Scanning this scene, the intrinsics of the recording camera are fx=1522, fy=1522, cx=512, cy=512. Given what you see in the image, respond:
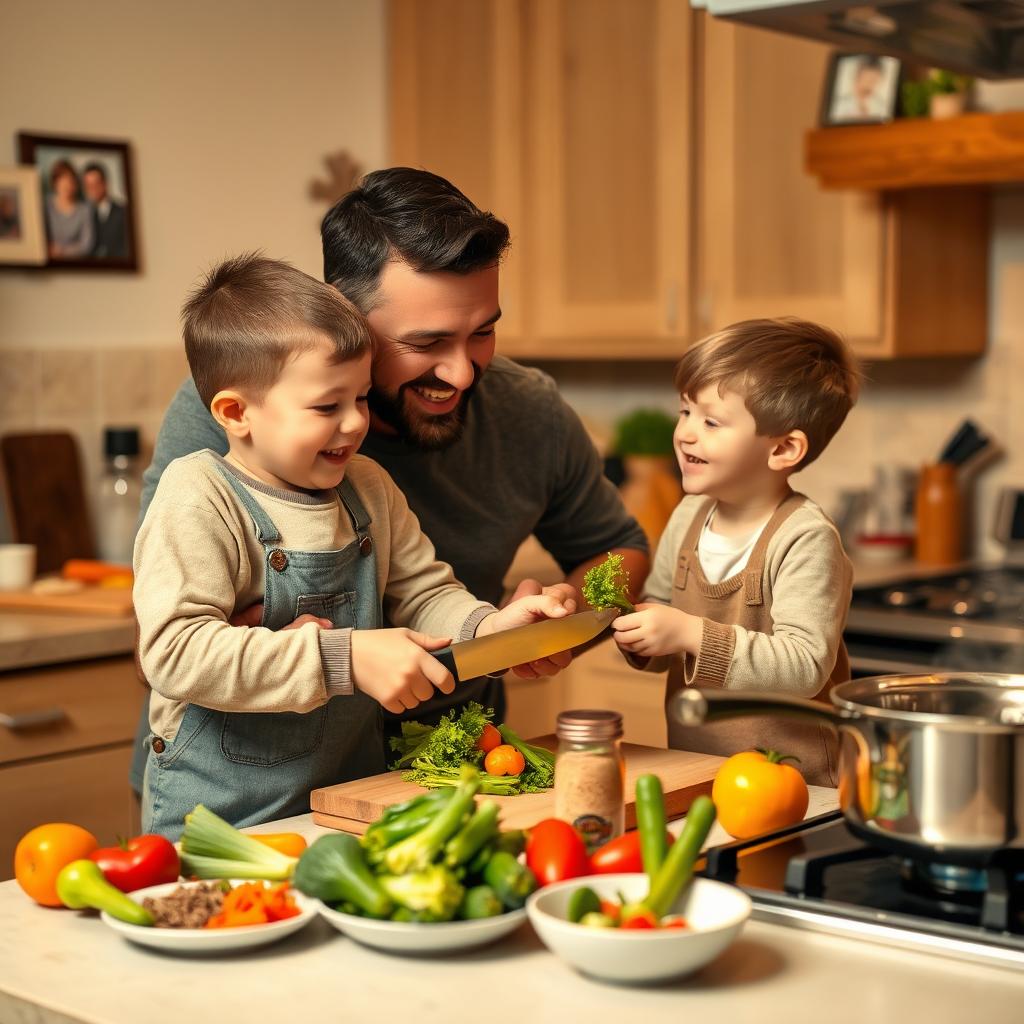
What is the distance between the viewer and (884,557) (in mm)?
3340

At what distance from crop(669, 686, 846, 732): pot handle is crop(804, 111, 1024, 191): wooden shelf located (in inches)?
75.6

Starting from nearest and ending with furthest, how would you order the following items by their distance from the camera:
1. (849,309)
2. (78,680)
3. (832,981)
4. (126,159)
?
(832,981) → (78,680) → (849,309) → (126,159)

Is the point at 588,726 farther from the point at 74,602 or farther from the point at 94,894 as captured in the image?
the point at 74,602

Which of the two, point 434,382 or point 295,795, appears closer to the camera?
point 295,795

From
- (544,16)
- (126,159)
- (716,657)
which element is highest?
(544,16)

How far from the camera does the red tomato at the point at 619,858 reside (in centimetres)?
114

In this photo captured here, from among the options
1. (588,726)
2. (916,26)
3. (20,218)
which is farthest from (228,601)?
(20,218)

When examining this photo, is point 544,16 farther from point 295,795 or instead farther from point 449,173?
point 295,795

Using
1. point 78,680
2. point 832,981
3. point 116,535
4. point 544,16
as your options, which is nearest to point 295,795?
point 832,981

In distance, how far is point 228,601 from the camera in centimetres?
145

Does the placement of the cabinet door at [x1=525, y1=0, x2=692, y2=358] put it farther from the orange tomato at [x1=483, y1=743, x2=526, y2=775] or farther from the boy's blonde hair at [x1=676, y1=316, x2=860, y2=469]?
the orange tomato at [x1=483, y1=743, x2=526, y2=775]

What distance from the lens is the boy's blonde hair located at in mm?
1741

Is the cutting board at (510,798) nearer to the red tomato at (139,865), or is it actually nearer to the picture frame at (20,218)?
the red tomato at (139,865)

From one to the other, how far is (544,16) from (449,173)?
1.53ft
